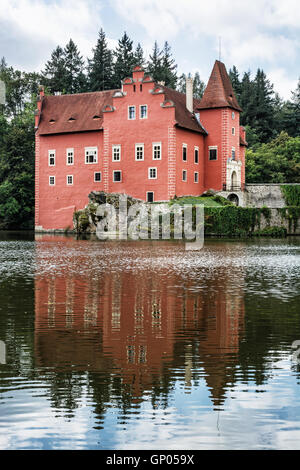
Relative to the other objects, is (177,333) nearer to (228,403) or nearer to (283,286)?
(228,403)

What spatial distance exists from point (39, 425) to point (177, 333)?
5063mm

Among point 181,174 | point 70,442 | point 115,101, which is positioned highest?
point 115,101

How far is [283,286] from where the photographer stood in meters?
18.4

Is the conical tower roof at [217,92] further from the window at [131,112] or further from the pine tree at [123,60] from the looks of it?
the pine tree at [123,60]

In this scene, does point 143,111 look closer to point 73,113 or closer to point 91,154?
point 91,154

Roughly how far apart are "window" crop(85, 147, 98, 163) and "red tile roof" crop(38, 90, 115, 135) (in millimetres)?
2046

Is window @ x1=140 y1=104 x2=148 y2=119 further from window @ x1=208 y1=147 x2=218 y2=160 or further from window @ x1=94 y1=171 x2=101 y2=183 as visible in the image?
window @ x1=208 y1=147 x2=218 y2=160

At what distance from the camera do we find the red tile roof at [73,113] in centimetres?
6856

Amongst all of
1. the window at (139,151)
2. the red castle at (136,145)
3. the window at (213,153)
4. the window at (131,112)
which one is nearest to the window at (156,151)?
the red castle at (136,145)

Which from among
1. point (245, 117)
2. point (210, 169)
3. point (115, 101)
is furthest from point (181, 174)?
point (245, 117)

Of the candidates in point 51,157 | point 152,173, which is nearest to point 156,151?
point 152,173

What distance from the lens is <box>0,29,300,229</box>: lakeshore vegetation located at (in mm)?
76438

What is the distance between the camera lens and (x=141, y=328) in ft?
39.4

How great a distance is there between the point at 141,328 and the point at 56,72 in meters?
85.5
